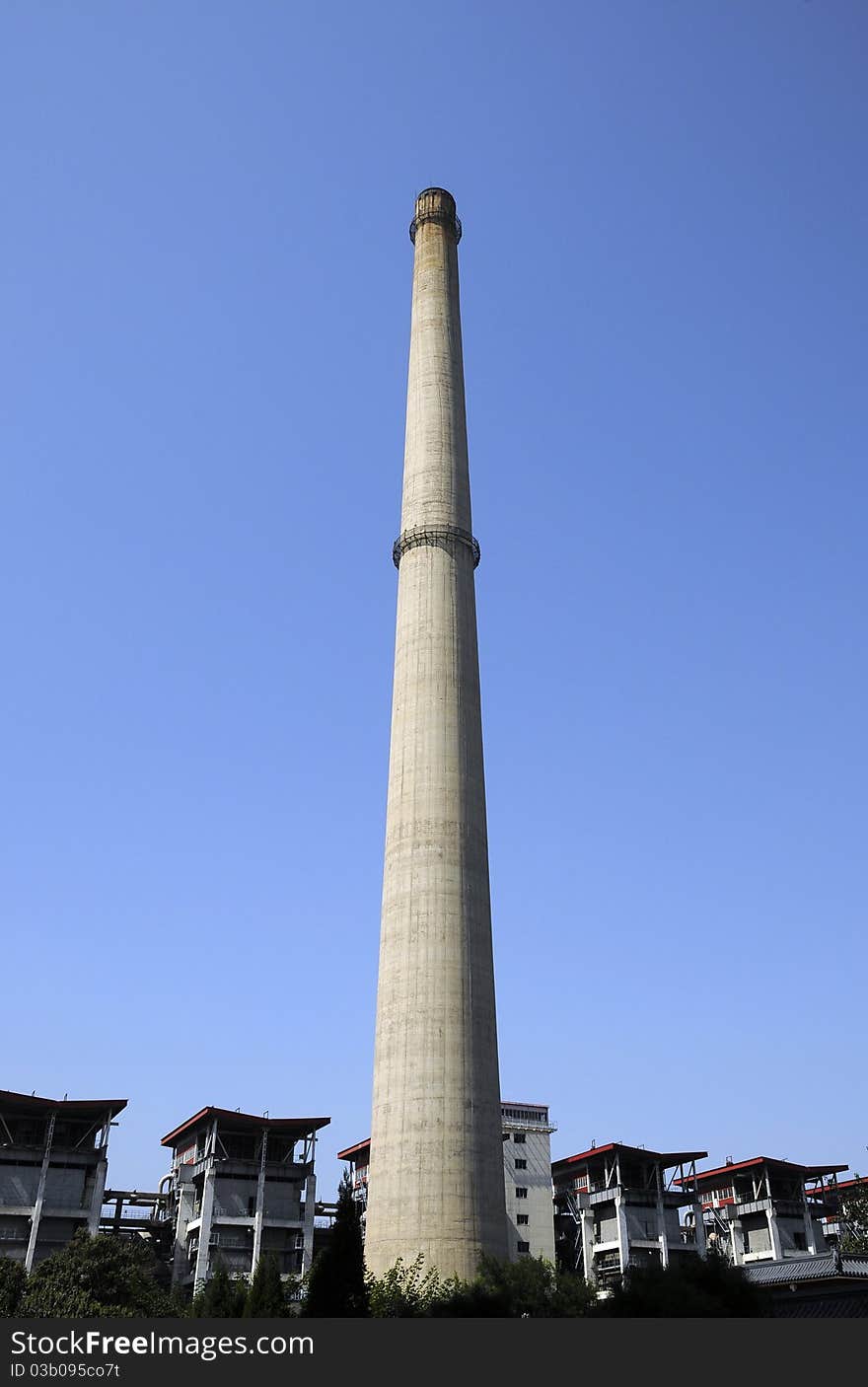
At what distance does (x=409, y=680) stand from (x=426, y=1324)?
109ft

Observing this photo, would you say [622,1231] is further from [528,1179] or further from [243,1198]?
[243,1198]

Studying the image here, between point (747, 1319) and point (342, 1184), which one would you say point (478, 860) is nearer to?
point (342, 1184)

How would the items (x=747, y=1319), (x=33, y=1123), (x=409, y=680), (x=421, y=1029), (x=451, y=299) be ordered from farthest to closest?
(x=33, y=1123), (x=451, y=299), (x=409, y=680), (x=421, y=1029), (x=747, y=1319)

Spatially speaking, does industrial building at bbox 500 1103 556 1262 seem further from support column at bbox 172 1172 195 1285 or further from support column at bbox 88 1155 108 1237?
support column at bbox 88 1155 108 1237

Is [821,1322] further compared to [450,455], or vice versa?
[450,455]

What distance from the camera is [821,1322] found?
73.1ft

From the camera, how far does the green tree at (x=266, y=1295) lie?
3372 cm

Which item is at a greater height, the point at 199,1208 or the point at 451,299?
the point at 451,299

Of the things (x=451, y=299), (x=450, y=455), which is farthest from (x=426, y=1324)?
(x=451, y=299)

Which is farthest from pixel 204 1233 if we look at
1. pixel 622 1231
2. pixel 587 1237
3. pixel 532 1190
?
pixel 622 1231

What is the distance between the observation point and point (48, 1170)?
7144 centimetres

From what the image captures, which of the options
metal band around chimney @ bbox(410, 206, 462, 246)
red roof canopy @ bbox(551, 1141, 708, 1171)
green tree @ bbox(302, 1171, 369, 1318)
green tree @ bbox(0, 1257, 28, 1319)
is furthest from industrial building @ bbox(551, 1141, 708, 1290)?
metal band around chimney @ bbox(410, 206, 462, 246)

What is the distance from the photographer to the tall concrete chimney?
4262 centimetres

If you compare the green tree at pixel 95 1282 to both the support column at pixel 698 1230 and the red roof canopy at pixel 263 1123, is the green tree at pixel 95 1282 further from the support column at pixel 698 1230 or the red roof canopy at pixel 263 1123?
the support column at pixel 698 1230
